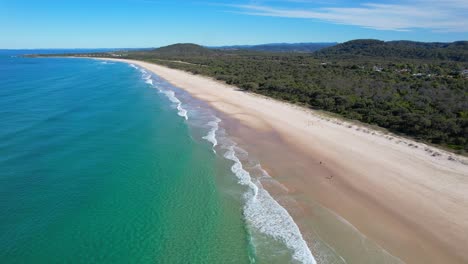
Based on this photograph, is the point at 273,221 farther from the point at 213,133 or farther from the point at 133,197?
the point at 213,133

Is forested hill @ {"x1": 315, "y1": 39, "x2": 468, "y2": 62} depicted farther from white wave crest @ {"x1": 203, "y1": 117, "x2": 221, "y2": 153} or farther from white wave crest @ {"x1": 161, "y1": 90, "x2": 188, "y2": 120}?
white wave crest @ {"x1": 203, "y1": 117, "x2": 221, "y2": 153}

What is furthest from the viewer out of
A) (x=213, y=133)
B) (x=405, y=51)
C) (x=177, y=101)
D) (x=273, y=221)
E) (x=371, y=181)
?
(x=405, y=51)

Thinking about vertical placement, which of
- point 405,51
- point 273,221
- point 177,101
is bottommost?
point 177,101

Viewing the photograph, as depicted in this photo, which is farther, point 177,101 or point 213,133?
point 177,101

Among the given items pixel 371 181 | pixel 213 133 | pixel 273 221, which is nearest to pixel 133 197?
pixel 273 221

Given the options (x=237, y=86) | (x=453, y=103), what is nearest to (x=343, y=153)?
(x=453, y=103)

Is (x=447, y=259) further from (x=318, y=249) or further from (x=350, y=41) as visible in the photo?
(x=350, y=41)

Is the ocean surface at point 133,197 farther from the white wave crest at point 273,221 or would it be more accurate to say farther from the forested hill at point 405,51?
the forested hill at point 405,51

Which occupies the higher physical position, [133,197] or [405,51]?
[405,51]
